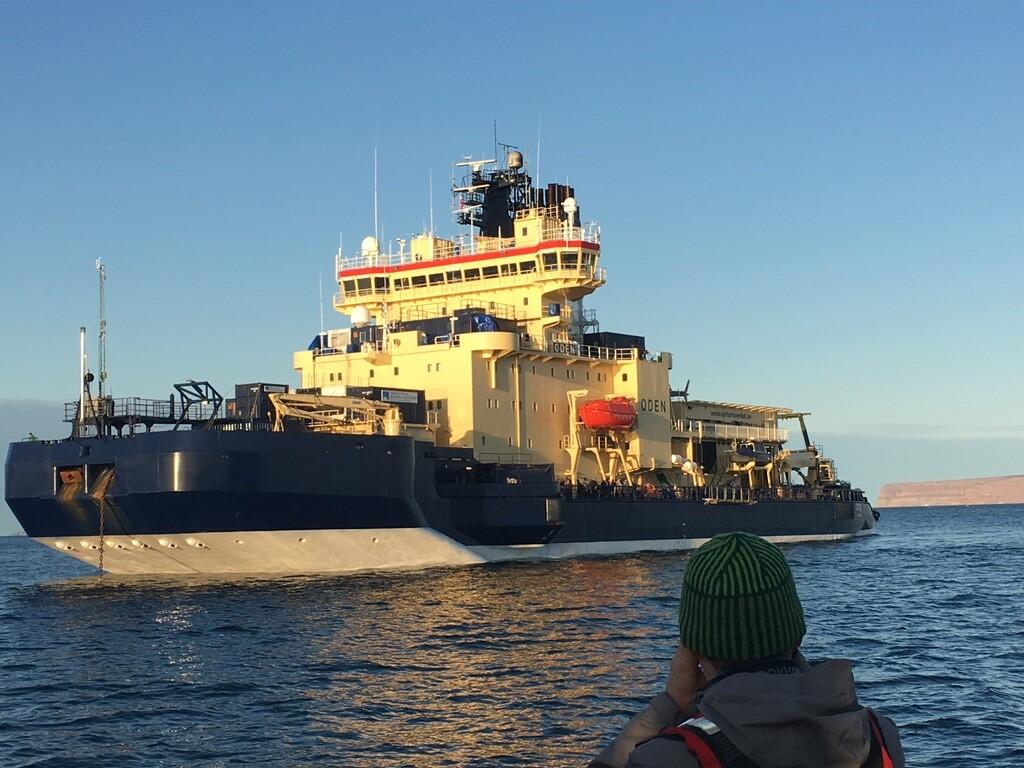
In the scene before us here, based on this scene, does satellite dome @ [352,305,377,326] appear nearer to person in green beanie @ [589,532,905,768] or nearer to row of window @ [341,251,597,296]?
row of window @ [341,251,597,296]

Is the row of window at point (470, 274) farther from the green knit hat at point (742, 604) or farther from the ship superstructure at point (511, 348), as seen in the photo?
the green knit hat at point (742, 604)

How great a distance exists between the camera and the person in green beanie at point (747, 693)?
3.17 metres

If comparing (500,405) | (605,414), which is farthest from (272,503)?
(605,414)

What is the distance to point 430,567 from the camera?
118 ft

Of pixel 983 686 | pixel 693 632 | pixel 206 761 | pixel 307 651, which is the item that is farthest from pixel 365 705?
pixel 693 632

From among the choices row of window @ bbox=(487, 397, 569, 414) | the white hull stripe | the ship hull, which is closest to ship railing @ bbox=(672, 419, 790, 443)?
row of window @ bbox=(487, 397, 569, 414)

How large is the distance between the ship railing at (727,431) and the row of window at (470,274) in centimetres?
949

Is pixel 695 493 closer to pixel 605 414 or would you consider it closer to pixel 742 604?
pixel 605 414

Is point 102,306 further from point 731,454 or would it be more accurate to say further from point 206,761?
point 731,454

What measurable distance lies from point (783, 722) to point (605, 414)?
40.1 metres

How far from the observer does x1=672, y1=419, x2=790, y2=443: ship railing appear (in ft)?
170

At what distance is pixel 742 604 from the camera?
3.41 m

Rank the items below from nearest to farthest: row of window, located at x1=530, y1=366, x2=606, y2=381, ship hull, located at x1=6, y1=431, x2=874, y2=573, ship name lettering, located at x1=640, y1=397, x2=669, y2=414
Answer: ship hull, located at x1=6, y1=431, x2=874, y2=573
row of window, located at x1=530, y1=366, x2=606, y2=381
ship name lettering, located at x1=640, y1=397, x2=669, y2=414

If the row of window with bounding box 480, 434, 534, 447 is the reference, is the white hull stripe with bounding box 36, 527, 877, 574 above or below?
below
